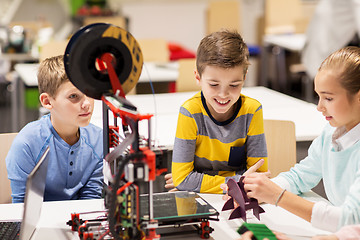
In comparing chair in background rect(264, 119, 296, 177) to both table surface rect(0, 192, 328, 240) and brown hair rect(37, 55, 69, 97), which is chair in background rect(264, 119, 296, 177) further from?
brown hair rect(37, 55, 69, 97)

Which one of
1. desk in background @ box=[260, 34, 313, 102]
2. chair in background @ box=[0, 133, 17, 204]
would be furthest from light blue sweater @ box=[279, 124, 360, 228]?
desk in background @ box=[260, 34, 313, 102]

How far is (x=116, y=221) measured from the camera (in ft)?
4.38

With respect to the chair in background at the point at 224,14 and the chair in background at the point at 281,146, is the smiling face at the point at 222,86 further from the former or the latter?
the chair in background at the point at 224,14

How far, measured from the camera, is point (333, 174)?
5.63 feet

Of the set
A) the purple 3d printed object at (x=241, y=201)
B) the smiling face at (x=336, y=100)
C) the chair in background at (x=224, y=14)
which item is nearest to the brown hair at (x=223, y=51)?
the smiling face at (x=336, y=100)

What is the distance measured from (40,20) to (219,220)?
19.6 ft

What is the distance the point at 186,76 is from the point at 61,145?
1946 mm

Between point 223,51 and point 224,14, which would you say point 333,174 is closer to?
point 223,51

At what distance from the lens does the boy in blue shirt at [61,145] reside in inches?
78.4

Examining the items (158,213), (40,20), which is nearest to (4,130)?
(40,20)

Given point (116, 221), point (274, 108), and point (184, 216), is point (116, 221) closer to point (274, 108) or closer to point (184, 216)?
point (184, 216)

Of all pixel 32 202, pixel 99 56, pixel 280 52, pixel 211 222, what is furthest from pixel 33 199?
pixel 280 52

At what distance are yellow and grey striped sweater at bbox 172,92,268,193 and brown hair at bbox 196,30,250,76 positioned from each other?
0.16m

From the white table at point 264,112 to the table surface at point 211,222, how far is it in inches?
28.5
